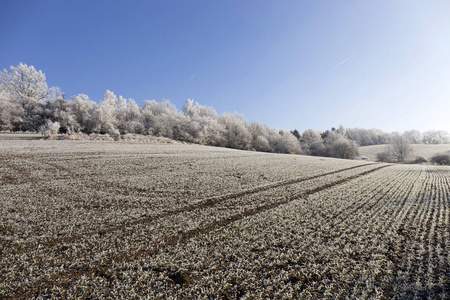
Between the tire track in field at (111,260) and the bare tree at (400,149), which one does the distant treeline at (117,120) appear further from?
the tire track in field at (111,260)

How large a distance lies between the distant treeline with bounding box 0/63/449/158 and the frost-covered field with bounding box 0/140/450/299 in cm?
3494

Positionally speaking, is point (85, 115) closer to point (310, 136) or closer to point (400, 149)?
point (310, 136)

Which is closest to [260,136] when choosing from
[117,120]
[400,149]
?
[117,120]

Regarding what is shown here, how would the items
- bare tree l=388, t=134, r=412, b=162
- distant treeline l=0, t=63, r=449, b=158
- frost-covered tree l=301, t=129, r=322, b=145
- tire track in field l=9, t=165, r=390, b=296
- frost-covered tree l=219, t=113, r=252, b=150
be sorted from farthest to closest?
frost-covered tree l=301, t=129, r=322, b=145 → frost-covered tree l=219, t=113, r=252, b=150 → bare tree l=388, t=134, r=412, b=162 → distant treeline l=0, t=63, r=449, b=158 → tire track in field l=9, t=165, r=390, b=296

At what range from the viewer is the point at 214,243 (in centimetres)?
513

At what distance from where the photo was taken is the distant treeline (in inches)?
1695

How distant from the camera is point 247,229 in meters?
5.97

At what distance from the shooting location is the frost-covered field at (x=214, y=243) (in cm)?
364

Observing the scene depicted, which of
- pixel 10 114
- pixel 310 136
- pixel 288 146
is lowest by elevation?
pixel 288 146

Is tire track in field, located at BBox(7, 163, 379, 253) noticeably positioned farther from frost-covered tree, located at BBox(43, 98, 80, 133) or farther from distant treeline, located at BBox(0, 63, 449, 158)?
frost-covered tree, located at BBox(43, 98, 80, 133)

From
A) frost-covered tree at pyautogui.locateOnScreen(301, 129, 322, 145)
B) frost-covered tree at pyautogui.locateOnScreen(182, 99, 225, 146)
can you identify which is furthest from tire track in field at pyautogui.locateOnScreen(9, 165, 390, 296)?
frost-covered tree at pyautogui.locateOnScreen(301, 129, 322, 145)

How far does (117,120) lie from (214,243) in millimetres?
57894

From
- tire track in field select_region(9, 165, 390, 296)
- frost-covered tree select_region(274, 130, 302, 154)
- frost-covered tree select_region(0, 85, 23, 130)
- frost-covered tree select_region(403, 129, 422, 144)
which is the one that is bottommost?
tire track in field select_region(9, 165, 390, 296)

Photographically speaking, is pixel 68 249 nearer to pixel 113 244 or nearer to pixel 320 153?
pixel 113 244
